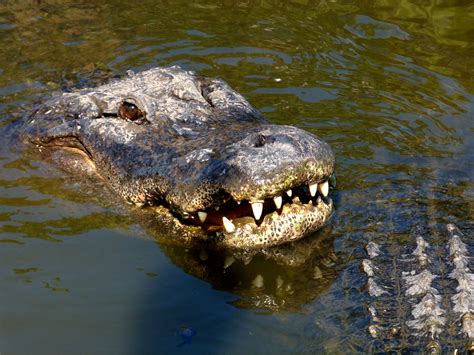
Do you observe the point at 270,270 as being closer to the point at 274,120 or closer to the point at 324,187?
the point at 324,187

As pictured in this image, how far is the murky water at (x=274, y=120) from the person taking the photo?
12.5ft

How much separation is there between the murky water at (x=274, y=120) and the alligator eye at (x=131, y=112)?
23.0 inches

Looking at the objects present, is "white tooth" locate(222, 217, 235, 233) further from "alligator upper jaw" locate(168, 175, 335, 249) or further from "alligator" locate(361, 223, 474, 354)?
"alligator" locate(361, 223, 474, 354)

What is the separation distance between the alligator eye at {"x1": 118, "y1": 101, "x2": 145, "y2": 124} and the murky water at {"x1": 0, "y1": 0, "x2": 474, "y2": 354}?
583 mm

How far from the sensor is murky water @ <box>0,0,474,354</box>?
12.5ft

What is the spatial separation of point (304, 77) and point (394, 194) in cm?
266

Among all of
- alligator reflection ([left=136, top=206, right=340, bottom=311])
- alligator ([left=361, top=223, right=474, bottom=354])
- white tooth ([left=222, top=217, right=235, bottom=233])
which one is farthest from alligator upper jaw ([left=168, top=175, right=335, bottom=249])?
alligator ([left=361, top=223, right=474, bottom=354])

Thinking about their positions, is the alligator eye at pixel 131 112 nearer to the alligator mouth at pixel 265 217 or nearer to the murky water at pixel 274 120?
the murky water at pixel 274 120

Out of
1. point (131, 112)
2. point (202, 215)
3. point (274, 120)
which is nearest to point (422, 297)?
point (202, 215)

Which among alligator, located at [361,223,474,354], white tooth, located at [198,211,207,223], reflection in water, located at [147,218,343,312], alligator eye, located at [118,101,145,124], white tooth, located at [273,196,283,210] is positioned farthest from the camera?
alligator eye, located at [118,101,145,124]

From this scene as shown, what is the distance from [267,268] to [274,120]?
2453 mm

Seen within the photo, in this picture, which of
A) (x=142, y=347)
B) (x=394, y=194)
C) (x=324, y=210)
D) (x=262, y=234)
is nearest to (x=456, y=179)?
(x=394, y=194)

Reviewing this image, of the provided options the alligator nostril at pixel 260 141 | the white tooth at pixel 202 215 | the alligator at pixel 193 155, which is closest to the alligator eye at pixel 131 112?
the alligator at pixel 193 155

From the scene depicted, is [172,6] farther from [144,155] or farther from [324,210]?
[324,210]
